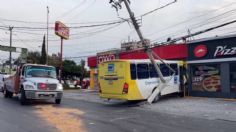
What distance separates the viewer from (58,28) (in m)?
45.2

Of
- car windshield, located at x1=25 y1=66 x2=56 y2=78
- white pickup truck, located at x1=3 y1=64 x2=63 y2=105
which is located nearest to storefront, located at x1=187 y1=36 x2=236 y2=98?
white pickup truck, located at x1=3 y1=64 x2=63 y2=105

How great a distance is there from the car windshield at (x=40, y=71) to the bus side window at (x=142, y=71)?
5.28 meters

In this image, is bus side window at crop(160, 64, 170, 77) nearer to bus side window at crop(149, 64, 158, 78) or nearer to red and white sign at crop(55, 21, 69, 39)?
bus side window at crop(149, 64, 158, 78)

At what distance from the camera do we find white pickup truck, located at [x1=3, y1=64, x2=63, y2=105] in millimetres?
21172

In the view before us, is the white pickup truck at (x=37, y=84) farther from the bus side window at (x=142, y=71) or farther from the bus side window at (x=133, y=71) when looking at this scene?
the bus side window at (x=142, y=71)

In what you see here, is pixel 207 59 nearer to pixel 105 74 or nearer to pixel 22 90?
pixel 105 74

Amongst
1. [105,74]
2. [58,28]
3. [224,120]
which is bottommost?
[224,120]

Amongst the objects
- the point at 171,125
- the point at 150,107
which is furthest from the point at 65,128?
the point at 150,107

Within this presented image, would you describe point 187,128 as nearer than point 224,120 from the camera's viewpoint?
Yes

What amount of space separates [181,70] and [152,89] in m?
4.45

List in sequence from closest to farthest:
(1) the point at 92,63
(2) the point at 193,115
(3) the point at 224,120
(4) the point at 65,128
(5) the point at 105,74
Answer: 1. (4) the point at 65,128
2. (3) the point at 224,120
3. (2) the point at 193,115
4. (5) the point at 105,74
5. (1) the point at 92,63

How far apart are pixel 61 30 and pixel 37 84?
25433mm

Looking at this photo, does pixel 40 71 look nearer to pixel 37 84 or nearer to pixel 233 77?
pixel 37 84

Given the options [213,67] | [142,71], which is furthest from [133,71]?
[213,67]
